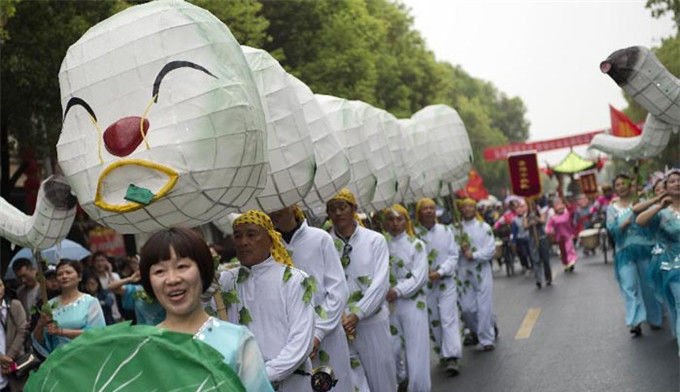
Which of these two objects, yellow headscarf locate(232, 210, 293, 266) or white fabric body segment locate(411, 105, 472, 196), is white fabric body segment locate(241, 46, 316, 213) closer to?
yellow headscarf locate(232, 210, 293, 266)

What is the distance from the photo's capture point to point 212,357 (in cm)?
369

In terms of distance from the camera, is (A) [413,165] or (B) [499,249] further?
(B) [499,249]

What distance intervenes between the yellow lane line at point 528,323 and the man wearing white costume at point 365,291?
565cm

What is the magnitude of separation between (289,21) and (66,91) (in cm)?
2485

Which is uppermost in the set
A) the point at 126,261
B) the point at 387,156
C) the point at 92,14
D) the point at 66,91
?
the point at 92,14

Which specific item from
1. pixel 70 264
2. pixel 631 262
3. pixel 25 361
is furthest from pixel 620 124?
pixel 70 264

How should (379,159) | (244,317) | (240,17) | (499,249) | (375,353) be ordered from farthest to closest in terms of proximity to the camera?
(499,249) < (240,17) < (379,159) < (375,353) < (244,317)

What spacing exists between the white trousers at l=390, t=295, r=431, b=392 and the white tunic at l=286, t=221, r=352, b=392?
2.68 metres

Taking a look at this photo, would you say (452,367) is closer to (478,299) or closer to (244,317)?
(478,299)

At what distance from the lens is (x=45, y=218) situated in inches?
258

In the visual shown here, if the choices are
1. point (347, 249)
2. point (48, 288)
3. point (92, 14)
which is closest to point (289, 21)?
point (92, 14)

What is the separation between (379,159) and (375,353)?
2.21m

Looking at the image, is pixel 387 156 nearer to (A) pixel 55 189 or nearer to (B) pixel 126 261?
(A) pixel 55 189

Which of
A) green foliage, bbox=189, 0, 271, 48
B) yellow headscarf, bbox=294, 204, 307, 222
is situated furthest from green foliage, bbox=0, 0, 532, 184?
yellow headscarf, bbox=294, 204, 307, 222
